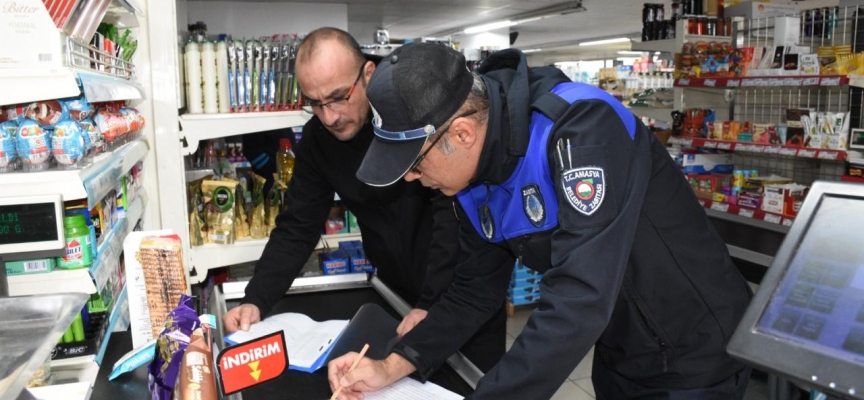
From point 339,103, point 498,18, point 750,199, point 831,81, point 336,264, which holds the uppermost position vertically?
point 498,18

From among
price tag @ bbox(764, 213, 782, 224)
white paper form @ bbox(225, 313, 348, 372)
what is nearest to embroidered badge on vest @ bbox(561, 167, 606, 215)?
white paper form @ bbox(225, 313, 348, 372)

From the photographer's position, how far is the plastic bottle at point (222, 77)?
10.4ft

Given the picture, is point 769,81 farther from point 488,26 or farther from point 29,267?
point 488,26

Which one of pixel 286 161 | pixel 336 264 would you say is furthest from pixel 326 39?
pixel 286 161

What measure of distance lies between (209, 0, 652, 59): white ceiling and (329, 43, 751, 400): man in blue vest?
20.6 ft

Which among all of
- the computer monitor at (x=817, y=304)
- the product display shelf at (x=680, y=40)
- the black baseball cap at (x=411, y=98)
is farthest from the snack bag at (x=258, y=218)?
the product display shelf at (x=680, y=40)

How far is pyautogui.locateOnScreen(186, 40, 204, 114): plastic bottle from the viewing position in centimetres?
312

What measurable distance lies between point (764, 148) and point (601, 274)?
3.68 metres

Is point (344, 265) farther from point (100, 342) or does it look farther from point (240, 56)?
point (100, 342)

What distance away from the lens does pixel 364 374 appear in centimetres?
146

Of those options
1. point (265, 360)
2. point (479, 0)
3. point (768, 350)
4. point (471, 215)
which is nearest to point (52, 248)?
point (265, 360)

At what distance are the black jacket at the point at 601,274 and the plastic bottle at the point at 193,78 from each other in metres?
1.92

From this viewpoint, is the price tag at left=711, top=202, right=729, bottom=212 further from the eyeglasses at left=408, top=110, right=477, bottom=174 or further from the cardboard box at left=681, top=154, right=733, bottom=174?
the eyeglasses at left=408, top=110, right=477, bottom=174

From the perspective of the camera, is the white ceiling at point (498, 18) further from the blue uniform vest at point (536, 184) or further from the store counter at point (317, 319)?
the blue uniform vest at point (536, 184)
